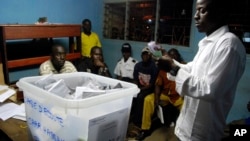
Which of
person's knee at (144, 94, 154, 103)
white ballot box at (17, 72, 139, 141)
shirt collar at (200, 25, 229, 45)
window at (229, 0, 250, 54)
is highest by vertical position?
window at (229, 0, 250, 54)

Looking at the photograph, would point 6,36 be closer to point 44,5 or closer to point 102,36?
point 44,5

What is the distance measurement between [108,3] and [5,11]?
1.99 meters

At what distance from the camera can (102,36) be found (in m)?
4.67

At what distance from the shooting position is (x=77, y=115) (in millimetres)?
596

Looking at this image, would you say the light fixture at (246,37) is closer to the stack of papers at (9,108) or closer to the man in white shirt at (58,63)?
the man in white shirt at (58,63)

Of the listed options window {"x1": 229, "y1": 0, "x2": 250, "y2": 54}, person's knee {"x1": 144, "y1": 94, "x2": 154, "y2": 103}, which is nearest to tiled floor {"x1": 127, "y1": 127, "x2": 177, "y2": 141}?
person's knee {"x1": 144, "y1": 94, "x2": 154, "y2": 103}

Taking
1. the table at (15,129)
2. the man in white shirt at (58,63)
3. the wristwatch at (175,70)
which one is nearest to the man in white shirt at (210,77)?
the wristwatch at (175,70)

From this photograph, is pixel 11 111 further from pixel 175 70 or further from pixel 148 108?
pixel 148 108

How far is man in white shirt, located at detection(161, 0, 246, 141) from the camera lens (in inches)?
38.7

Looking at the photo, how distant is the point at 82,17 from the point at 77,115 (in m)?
3.98

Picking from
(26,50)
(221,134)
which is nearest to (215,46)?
(221,134)

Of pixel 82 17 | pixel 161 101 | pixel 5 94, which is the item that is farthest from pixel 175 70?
pixel 82 17

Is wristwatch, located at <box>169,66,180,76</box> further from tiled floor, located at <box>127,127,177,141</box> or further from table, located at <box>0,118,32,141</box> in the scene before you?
tiled floor, located at <box>127,127,177,141</box>

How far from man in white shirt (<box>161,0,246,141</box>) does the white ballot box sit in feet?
1.32
